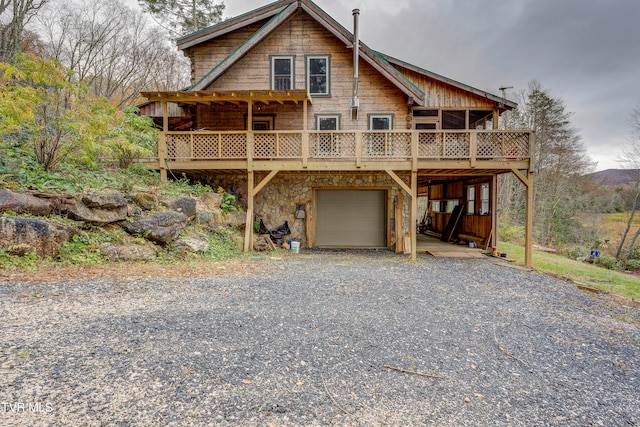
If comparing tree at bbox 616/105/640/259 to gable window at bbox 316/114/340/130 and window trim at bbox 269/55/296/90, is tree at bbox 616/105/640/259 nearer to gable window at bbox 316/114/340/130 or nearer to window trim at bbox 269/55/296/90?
gable window at bbox 316/114/340/130

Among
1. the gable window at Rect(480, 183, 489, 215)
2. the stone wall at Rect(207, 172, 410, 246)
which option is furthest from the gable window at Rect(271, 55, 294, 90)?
the gable window at Rect(480, 183, 489, 215)

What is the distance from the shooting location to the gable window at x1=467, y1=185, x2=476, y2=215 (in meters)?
14.8

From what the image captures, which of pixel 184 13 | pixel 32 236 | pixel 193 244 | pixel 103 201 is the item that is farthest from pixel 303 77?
pixel 184 13

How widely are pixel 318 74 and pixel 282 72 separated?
1458mm

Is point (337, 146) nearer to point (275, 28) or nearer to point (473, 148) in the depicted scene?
point (473, 148)

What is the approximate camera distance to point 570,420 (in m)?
2.71

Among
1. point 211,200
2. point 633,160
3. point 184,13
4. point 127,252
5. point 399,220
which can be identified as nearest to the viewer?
point 127,252

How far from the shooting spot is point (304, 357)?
3.56 m

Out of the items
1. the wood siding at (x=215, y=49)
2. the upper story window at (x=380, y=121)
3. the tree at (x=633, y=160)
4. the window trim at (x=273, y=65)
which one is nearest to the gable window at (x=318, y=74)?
the window trim at (x=273, y=65)

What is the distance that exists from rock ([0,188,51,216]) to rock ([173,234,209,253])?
→ 2905mm

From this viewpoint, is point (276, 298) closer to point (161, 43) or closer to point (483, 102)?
point (483, 102)

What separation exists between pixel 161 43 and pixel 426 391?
2802cm

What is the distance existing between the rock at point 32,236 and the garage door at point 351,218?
8.39 metres

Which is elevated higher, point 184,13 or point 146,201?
point 184,13
